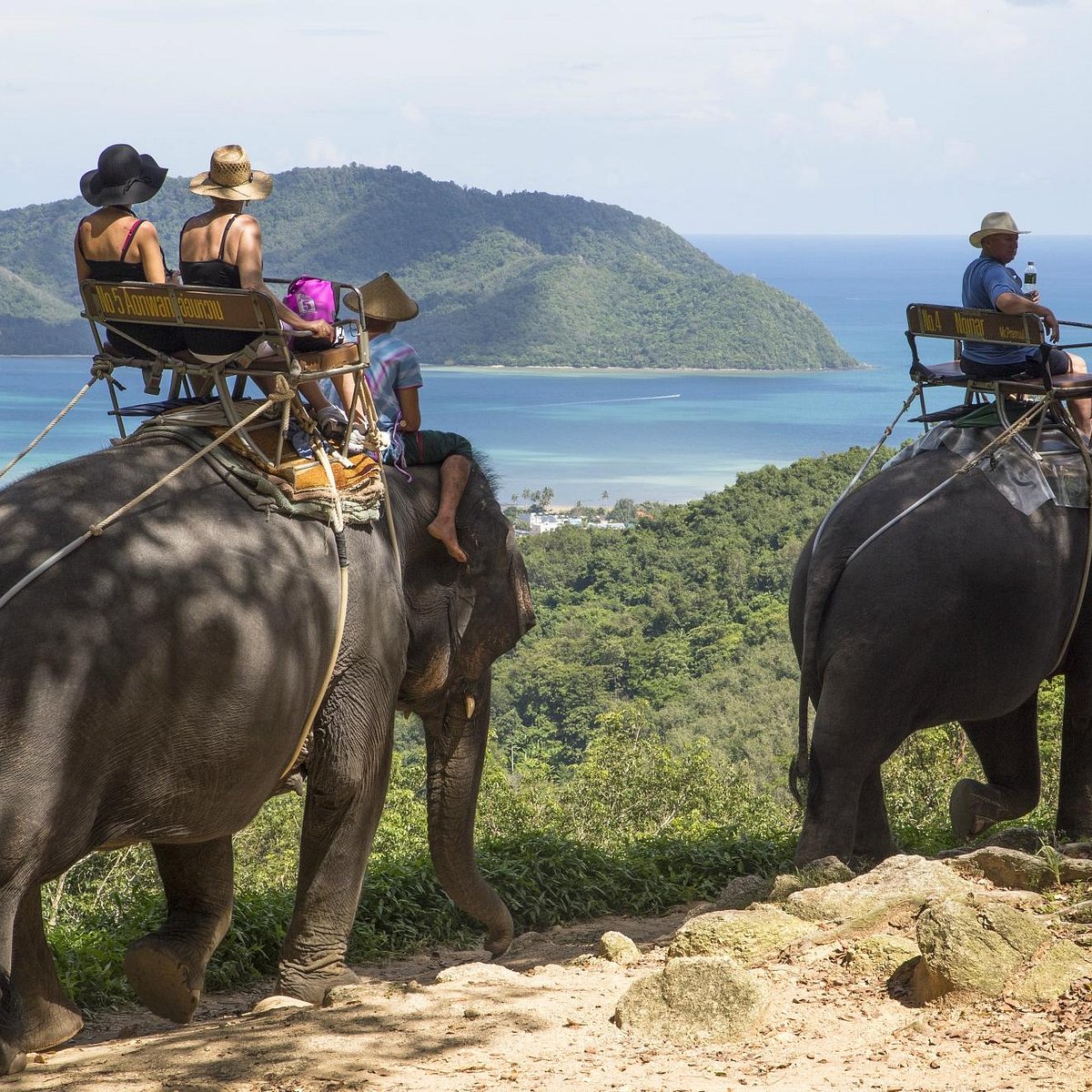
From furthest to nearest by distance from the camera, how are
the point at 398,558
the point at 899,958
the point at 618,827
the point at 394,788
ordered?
the point at 394,788 < the point at 618,827 < the point at 398,558 < the point at 899,958

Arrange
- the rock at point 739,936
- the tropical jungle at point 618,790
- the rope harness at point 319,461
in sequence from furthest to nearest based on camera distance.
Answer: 1. the tropical jungle at point 618,790
2. the rock at point 739,936
3. the rope harness at point 319,461

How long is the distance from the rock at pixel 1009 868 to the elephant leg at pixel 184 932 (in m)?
2.71

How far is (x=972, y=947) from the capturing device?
416 cm

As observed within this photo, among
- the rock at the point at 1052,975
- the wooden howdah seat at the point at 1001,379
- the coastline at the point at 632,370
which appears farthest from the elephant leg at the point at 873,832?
the coastline at the point at 632,370

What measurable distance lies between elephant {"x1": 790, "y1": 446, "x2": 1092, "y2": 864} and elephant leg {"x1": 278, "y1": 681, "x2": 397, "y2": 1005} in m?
1.78

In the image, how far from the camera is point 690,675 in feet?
94.6

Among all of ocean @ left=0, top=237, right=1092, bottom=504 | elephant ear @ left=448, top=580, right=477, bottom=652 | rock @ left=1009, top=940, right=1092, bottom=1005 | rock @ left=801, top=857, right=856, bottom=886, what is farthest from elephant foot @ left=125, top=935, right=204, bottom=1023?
ocean @ left=0, top=237, right=1092, bottom=504

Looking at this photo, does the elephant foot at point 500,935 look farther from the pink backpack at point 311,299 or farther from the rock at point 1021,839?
the pink backpack at point 311,299

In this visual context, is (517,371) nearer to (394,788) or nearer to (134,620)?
Result: (394,788)

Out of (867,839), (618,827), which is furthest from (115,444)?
(618,827)

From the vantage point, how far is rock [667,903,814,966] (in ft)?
16.0

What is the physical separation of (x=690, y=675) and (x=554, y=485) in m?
69.6

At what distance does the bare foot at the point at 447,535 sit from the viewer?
5.82 meters

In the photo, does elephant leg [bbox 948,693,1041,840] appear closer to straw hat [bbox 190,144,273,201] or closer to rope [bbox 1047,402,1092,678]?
rope [bbox 1047,402,1092,678]
